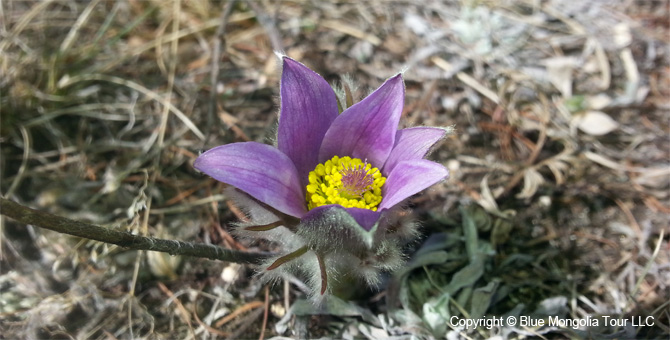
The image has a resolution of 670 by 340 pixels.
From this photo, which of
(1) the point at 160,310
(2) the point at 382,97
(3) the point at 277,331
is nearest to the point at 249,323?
(3) the point at 277,331

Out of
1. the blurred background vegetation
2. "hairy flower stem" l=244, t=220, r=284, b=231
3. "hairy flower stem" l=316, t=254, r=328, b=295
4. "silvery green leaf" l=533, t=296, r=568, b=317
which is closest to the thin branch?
"hairy flower stem" l=244, t=220, r=284, b=231

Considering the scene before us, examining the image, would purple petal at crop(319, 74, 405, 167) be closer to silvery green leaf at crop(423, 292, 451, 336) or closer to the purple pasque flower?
the purple pasque flower

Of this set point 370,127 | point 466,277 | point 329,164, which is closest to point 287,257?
point 329,164

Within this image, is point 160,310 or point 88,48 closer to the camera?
point 160,310

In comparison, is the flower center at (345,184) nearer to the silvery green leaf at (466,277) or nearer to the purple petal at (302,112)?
the purple petal at (302,112)

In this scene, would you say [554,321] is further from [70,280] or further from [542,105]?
[70,280]

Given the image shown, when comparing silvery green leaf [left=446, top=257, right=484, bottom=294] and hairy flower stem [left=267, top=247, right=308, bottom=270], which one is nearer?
hairy flower stem [left=267, top=247, right=308, bottom=270]
